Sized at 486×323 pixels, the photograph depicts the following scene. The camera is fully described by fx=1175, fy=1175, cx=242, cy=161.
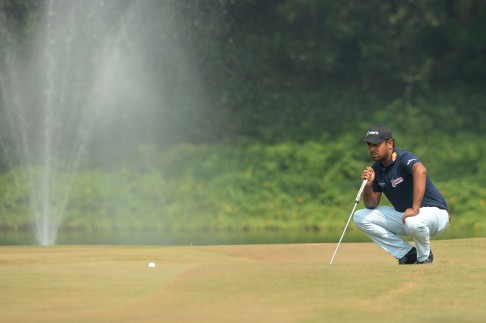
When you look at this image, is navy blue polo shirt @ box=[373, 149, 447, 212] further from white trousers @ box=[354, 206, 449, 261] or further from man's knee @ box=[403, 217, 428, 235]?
man's knee @ box=[403, 217, 428, 235]

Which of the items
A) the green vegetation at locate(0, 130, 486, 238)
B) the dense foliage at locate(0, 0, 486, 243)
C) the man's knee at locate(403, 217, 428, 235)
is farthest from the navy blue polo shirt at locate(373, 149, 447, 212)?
the green vegetation at locate(0, 130, 486, 238)

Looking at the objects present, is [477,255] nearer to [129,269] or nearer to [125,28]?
[129,269]

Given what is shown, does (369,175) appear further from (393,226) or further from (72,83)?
(72,83)

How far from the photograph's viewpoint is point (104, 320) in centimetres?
785

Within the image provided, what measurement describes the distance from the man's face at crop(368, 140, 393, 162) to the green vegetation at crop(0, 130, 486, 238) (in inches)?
416

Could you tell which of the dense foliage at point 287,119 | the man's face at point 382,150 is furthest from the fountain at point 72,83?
the man's face at point 382,150

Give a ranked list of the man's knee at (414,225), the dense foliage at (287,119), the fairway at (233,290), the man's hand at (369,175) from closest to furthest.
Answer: the fairway at (233,290) → the man's knee at (414,225) → the man's hand at (369,175) → the dense foliage at (287,119)

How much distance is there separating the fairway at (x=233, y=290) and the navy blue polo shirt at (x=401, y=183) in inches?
22.8

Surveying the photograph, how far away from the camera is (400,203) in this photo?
10750 mm

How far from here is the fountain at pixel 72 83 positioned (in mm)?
24453

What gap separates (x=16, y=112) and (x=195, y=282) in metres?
17.0

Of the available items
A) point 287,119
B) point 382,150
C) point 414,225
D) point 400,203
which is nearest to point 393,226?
point 400,203

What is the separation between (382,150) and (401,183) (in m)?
0.35

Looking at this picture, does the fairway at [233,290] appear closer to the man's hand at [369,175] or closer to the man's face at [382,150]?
the man's hand at [369,175]
